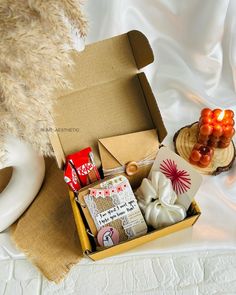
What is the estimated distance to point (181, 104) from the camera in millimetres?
933

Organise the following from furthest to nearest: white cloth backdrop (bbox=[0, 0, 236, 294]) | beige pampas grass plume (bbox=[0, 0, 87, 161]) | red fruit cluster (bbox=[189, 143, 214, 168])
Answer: red fruit cluster (bbox=[189, 143, 214, 168]), white cloth backdrop (bbox=[0, 0, 236, 294]), beige pampas grass plume (bbox=[0, 0, 87, 161])

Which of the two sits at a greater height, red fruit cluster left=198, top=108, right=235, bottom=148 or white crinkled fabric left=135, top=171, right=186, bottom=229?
red fruit cluster left=198, top=108, right=235, bottom=148

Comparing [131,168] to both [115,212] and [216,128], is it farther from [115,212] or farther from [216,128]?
[216,128]

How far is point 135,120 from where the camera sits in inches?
29.7

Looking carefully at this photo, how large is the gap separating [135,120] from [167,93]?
24 cm

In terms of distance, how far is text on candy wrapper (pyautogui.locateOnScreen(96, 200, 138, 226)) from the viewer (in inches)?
26.5

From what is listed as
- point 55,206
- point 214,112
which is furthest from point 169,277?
point 214,112

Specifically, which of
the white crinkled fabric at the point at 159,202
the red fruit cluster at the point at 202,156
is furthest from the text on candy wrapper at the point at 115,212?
the red fruit cluster at the point at 202,156

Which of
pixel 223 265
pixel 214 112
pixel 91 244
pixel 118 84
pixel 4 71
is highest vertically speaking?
pixel 4 71

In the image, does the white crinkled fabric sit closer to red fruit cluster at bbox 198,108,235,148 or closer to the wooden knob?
the wooden knob

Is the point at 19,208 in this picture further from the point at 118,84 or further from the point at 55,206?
the point at 118,84

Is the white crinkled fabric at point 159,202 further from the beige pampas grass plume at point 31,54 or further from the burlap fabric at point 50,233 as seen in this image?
the beige pampas grass plume at point 31,54

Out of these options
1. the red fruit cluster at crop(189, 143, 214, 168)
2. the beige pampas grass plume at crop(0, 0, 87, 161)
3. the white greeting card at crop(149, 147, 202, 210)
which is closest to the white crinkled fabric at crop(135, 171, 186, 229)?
the white greeting card at crop(149, 147, 202, 210)

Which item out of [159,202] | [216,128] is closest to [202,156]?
[216,128]
